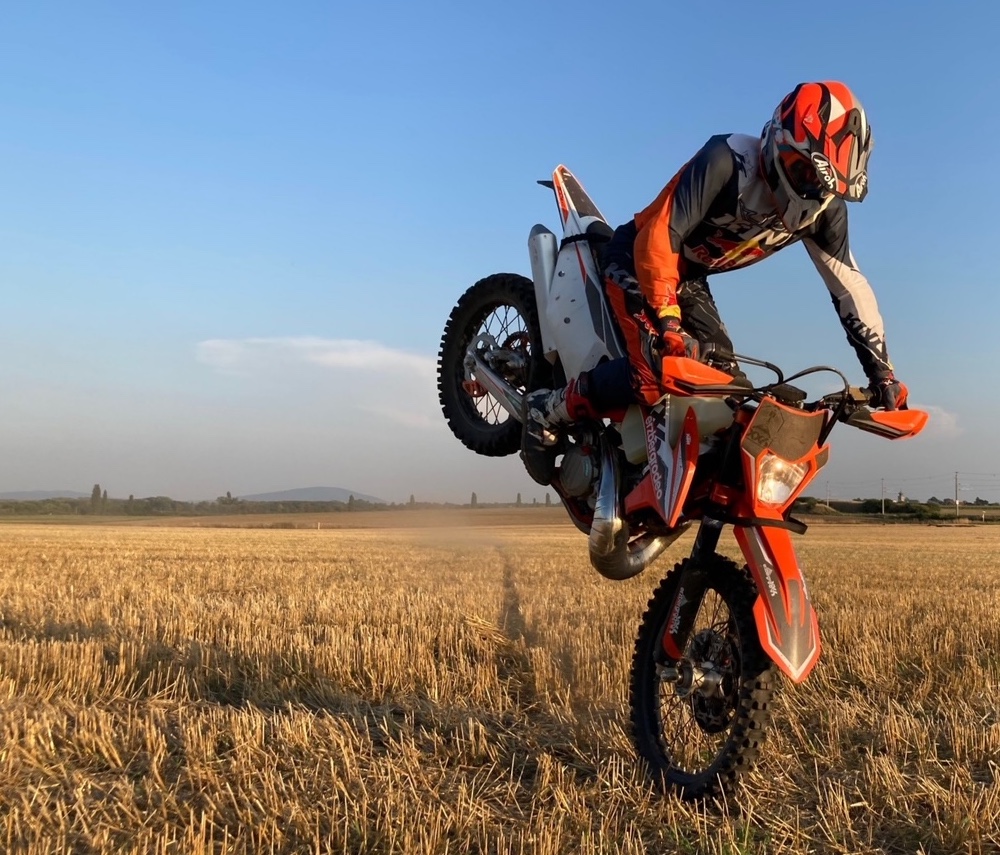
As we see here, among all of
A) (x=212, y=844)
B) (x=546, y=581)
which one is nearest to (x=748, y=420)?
(x=212, y=844)

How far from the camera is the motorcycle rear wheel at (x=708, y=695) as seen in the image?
3072 mm

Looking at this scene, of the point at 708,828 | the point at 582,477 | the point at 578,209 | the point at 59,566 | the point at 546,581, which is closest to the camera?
the point at 708,828

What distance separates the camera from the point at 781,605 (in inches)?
123

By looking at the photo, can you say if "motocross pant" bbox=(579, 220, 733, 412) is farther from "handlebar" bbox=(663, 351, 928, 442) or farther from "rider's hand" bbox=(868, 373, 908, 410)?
"rider's hand" bbox=(868, 373, 908, 410)

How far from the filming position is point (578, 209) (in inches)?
217

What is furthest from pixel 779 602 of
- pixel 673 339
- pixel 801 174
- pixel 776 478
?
pixel 801 174

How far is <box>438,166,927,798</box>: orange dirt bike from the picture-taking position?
3123 mm

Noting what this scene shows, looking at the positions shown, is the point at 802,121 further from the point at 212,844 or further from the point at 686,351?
the point at 212,844

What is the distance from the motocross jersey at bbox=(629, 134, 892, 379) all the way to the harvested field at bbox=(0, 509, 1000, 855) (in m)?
1.80

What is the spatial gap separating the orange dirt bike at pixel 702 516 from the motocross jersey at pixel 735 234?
0.48m

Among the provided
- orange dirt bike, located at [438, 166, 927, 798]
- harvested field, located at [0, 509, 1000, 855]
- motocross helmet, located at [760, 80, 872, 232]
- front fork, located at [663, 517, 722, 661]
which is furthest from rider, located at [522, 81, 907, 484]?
harvested field, located at [0, 509, 1000, 855]

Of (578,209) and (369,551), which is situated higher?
(578,209)

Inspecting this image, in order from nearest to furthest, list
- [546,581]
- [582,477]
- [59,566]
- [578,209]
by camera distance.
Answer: [582,477] < [578,209] < [546,581] < [59,566]

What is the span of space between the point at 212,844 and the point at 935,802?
253 cm
